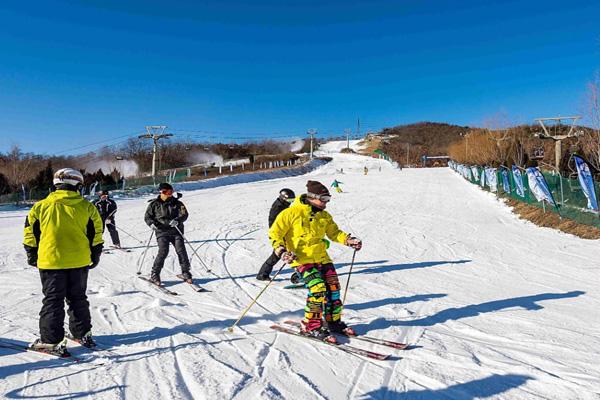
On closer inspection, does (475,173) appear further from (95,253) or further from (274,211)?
(95,253)

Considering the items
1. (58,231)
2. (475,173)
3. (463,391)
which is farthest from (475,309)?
(475,173)

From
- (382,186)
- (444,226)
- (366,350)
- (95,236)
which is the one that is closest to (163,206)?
(95,236)

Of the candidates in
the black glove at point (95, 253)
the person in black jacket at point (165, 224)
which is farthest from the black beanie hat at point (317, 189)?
the person in black jacket at point (165, 224)

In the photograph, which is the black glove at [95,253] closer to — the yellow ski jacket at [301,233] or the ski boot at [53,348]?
the ski boot at [53,348]

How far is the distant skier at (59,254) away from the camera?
4.30 metres

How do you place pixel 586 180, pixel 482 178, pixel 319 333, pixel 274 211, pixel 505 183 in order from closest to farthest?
pixel 319 333
pixel 274 211
pixel 586 180
pixel 505 183
pixel 482 178

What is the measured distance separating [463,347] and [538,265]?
5640 mm

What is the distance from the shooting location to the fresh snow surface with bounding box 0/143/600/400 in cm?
368

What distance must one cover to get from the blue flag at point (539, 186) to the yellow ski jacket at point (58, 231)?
14.4 meters

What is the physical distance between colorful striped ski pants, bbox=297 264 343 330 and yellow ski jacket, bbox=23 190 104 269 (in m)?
2.28

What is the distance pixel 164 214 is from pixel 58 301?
3241mm

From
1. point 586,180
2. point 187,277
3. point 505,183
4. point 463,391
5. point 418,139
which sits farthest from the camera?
point 418,139

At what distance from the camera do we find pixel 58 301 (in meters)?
4.36

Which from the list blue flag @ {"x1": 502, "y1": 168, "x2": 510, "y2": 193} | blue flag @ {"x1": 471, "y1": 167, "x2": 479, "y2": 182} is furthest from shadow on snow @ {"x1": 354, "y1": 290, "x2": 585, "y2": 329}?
blue flag @ {"x1": 471, "y1": 167, "x2": 479, "y2": 182}
